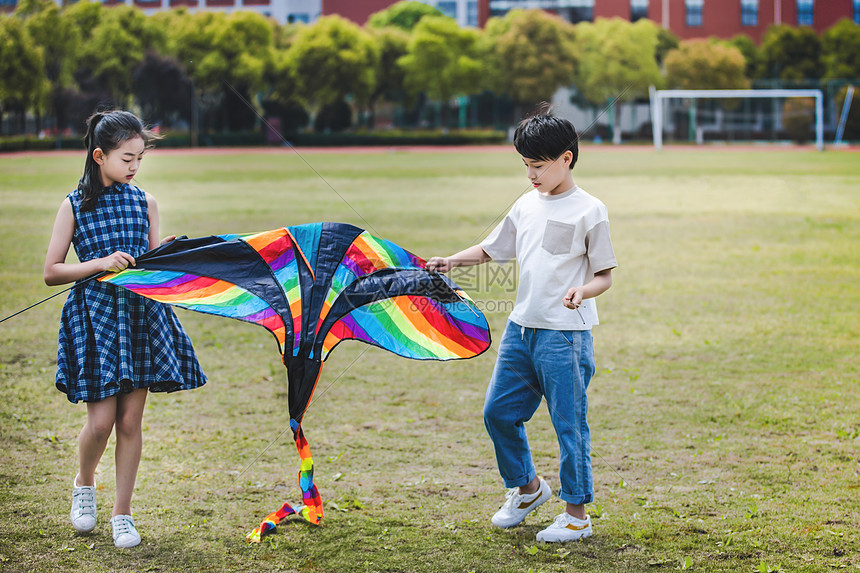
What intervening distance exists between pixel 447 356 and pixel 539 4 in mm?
76197

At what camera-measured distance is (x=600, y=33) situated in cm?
5859

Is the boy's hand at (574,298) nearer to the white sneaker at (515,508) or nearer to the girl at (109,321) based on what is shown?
the white sneaker at (515,508)

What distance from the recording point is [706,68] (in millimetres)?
54906

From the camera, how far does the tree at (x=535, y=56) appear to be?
187 feet

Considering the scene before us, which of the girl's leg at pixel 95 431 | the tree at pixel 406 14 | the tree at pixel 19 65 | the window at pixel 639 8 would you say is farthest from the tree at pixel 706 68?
the girl's leg at pixel 95 431

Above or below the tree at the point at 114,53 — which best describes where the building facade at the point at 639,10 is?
above

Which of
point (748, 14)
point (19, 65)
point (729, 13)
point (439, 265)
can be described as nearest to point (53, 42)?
point (19, 65)

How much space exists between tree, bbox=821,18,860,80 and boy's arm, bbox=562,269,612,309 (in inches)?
2385

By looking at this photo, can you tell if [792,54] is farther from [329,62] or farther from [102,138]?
[102,138]

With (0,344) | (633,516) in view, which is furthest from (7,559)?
(0,344)

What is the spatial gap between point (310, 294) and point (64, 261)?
0.97m

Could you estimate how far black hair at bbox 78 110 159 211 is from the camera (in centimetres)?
368

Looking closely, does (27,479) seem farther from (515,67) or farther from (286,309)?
(515,67)

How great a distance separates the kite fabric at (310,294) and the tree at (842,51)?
6054 centimetres
